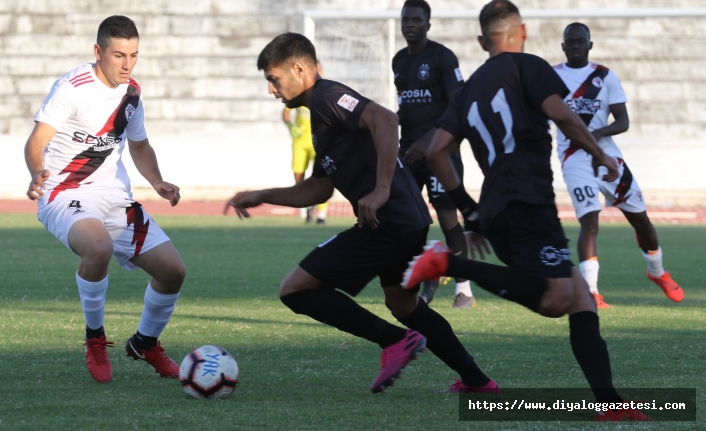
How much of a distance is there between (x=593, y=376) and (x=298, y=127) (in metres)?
12.9

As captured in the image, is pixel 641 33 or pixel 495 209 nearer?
pixel 495 209

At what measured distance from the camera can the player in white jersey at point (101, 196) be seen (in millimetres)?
5211

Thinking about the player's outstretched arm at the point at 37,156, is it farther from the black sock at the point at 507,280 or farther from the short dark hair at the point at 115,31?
the black sock at the point at 507,280

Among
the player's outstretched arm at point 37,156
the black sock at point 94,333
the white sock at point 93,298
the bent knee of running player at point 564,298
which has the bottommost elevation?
the black sock at point 94,333

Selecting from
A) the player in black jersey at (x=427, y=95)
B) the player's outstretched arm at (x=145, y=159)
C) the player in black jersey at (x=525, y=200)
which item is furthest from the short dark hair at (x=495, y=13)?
the player in black jersey at (x=427, y=95)

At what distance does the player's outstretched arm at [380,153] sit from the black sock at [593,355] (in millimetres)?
998

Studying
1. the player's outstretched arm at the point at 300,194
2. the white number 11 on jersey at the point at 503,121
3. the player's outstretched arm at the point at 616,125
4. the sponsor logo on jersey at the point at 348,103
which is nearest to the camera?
the white number 11 on jersey at the point at 503,121

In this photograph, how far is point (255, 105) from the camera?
22750mm

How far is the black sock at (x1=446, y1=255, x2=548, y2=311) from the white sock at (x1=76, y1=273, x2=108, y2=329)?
1.95 m

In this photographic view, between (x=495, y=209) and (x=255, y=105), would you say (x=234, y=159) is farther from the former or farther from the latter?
(x=495, y=209)

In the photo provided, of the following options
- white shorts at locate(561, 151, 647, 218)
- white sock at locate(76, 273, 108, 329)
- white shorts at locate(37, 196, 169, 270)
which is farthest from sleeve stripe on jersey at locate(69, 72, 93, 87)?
white shorts at locate(561, 151, 647, 218)

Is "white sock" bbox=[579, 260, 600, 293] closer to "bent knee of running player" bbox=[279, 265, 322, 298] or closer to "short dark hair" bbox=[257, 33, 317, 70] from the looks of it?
"bent knee of running player" bbox=[279, 265, 322, 298]

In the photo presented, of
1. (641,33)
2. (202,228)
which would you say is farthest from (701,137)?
(202,228)

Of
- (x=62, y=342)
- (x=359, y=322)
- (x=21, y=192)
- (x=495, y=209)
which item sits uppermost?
(x=495, y=209)
